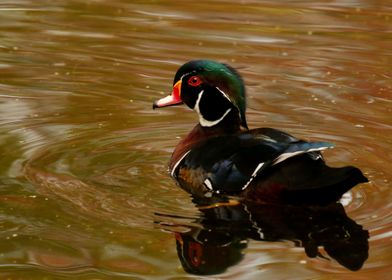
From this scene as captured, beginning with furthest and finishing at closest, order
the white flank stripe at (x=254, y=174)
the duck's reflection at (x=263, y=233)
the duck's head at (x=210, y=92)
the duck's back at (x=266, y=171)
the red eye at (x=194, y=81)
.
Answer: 1. the red eye at (x=194, y=81)
2. the duck's head at (x=210, y=92)
3. the white flank stripe at (x=254, y=174)
4. the duck's back at (x=266, y=171)
5. the duck's reflection at (x=263, y=233)

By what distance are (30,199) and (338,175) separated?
2066mm

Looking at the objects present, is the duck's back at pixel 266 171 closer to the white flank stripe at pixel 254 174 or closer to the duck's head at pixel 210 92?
the white flank stripe at pixel 254 174

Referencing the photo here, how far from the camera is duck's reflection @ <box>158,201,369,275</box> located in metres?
6.92

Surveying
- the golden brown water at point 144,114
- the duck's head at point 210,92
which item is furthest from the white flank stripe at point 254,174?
the duck's head at point 210,92

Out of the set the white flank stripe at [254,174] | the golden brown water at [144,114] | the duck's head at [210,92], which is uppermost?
the duck's head at [210,92]

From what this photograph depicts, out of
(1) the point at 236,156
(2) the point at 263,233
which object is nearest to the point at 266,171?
(1) the point at 236,156

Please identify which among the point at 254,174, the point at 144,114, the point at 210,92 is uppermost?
the point at 210,92

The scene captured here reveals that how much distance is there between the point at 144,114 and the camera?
10016 mm

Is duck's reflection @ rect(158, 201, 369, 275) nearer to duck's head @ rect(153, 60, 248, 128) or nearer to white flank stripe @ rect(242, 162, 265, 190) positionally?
white flank stripe @ rect(242, 162, 265, 190)

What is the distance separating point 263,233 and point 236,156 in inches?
29.4

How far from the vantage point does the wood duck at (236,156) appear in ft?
24.8

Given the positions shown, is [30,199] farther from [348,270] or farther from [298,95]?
[298,95]

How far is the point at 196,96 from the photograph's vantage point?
8992mm

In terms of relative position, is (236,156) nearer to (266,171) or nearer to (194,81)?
(266,171)
